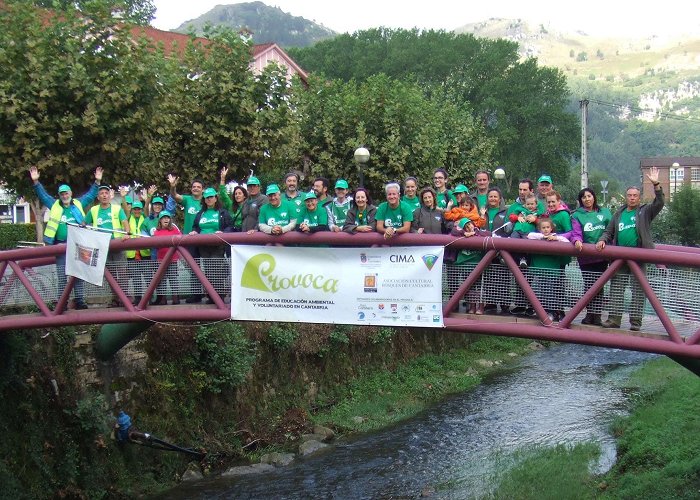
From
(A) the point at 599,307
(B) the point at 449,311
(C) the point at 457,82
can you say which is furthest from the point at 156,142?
(C) the point at 457,82

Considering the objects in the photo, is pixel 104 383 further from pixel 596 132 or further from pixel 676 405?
pixel 596 132

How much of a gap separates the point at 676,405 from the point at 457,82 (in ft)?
121

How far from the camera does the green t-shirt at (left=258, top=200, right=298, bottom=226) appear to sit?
1121cm

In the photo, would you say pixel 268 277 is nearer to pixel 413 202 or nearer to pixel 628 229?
pixel 413 202

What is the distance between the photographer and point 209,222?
12039 mm

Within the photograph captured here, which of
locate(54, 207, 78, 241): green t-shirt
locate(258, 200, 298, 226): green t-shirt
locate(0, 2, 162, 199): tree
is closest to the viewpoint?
locate(258, 200, 298, 226): green t-shirt

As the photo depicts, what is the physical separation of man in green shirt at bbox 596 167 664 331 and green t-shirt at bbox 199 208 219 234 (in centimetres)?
531

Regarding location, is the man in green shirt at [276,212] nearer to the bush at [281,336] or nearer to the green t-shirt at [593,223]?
the green t-shirt at [593,223]

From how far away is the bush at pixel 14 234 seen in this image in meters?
25.2

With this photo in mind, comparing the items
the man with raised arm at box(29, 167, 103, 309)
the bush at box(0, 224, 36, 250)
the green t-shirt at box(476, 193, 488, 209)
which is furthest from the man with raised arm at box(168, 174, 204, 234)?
the bush at box(0, 224, 36, 250)

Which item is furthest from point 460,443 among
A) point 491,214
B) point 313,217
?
point 313,217

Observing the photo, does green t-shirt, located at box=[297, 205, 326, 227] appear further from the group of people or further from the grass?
the grass

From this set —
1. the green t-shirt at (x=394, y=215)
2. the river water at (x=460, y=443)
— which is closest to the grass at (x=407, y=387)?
the river water at (x=460, y=443)

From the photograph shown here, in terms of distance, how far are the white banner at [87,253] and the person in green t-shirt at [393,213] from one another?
→ 3.89 m
